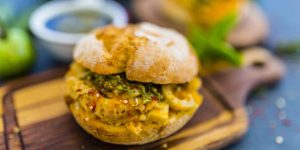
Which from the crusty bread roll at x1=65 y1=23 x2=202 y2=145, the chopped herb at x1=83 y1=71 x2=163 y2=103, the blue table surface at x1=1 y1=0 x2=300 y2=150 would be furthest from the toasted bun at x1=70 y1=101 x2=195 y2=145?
the blue table surface at x1=1 y1=0 x2=300 y2=150

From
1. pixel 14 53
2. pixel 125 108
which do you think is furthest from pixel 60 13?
pixel 125 108

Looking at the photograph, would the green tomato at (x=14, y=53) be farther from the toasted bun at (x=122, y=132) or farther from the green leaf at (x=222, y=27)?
the green leaf at (x=222, y=27)

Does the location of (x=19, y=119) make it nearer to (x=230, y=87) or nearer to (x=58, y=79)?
(x=58, y=79)

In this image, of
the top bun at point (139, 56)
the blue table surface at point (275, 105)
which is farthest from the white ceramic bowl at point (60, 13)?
the top bun at point (139, 56)

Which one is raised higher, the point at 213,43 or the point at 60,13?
the point at 213,43

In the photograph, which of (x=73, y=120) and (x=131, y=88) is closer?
(x=131, y=88)

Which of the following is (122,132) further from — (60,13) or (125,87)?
(60,13)

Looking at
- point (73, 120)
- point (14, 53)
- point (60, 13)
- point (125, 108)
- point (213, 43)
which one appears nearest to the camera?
point (125, 108)

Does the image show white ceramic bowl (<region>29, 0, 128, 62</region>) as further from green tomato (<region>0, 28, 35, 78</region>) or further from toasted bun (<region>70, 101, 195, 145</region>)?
toasted bun (<region>70, 101, 195, 145</region>)
